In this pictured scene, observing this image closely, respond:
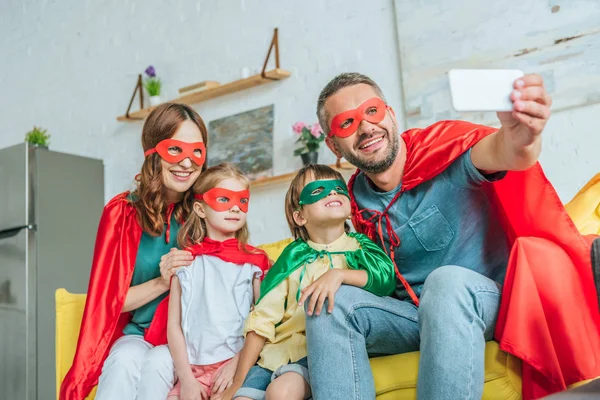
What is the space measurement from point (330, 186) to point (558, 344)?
0.79 m

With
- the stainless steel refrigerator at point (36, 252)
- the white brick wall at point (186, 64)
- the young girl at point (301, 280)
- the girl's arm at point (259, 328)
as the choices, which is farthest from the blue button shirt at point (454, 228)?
the stainless steel refrigerator at point (36, 252)

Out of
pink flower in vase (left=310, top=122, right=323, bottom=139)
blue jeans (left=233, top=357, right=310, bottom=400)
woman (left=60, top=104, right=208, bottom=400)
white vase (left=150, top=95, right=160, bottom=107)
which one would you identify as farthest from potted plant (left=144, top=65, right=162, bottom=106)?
blue jeans (left=233, top=357, right=310, bottom=400)

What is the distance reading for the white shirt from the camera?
201 cm

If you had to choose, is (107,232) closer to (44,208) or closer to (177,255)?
(177,255)

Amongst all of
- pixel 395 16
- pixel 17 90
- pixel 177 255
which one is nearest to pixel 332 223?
pixel 177 255

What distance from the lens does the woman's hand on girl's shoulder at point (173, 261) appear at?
6.89ft

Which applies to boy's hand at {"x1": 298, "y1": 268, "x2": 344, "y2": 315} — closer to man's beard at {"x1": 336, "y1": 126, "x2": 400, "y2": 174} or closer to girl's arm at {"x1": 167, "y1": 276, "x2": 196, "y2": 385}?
man's beard at {"x1": 336, "y1": 126, "x2": 400, "y2": 174}

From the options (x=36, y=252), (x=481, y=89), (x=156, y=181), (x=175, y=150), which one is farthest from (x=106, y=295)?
(x=36, y=252)

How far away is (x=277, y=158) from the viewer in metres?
3.69

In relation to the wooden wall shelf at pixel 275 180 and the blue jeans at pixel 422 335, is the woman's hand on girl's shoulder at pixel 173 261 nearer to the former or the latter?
the blue jeans at pixel 422 335

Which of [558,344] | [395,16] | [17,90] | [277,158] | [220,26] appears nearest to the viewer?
[558,344]

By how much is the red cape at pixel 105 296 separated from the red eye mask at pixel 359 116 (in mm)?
832

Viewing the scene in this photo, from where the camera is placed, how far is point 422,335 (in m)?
1.53

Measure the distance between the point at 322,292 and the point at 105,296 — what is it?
889 mm
